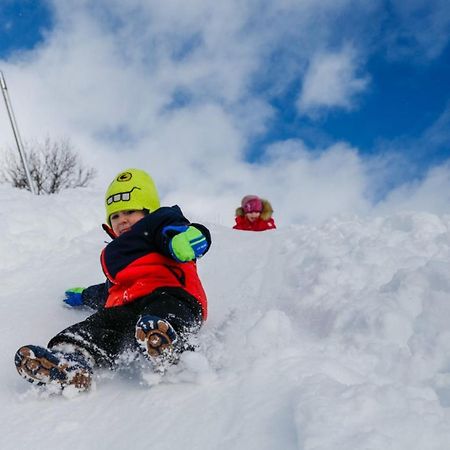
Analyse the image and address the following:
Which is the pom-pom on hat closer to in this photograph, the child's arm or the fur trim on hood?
the child's arm

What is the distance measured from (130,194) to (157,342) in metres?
1.40

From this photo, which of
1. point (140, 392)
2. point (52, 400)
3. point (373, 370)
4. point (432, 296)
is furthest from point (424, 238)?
point (52, 400)

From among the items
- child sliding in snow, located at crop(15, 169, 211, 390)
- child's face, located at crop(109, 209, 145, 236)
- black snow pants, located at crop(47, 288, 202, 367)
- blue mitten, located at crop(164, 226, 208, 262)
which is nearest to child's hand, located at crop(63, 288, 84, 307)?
child sliding in snow, located at crop(15, 169, 211, 390)

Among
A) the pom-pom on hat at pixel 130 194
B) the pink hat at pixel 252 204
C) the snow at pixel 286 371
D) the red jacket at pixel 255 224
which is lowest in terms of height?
the snow at pixel 286 371

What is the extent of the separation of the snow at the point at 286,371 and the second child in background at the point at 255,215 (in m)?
4.90

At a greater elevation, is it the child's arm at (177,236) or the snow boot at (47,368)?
the child's arm at (177,236)

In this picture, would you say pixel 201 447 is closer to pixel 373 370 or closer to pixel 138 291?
pixel 373 370

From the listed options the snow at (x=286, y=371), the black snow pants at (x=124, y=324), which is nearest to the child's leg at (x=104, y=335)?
the black snow pants at (x=124, y=324)

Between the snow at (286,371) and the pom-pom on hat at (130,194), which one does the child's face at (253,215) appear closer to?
the snow at (286,371)

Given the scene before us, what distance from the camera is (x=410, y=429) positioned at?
1.08 metres

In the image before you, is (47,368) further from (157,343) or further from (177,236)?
(177,236)

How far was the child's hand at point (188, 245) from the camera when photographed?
83.7 inches

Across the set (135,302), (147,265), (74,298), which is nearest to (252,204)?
(74,298)

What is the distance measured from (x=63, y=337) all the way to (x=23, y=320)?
0.90 metres
